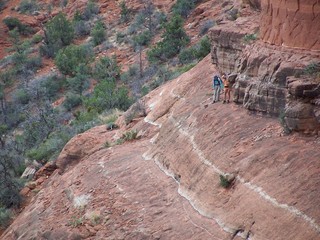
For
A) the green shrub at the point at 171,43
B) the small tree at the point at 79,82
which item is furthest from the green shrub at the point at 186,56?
the small tree at the point at 79,82

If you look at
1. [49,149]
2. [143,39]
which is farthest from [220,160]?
[143,39]

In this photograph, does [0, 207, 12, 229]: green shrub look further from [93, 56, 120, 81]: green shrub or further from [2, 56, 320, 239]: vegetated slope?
[93, 56, 120, 81]: green shrub

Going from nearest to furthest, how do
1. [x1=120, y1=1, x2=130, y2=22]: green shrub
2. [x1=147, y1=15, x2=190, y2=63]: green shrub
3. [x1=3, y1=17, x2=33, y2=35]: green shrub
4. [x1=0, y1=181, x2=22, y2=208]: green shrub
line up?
[x1=0, y1=181, x2=22, y2=208]: green shrub, [x1=147, y1=15, x2=190, y2=63]: green shrub, [x1=120, y1=1, x2=130, y2=22]: green shrub, [x1=3, y1=17, x2=33, y2=35]: green shrub

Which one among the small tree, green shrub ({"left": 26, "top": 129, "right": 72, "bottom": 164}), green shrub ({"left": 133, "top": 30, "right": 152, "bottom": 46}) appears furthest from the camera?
green shrub ({"left": 133, "top": 30, "right": 152, "bottom": 46})

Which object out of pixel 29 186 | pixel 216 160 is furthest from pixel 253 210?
pixel 29 186

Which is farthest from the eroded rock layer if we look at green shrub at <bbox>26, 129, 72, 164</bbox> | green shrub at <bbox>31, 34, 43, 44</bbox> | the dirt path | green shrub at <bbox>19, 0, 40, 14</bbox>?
green shrub at <bbox>19, 0, 40, 14</bbox>

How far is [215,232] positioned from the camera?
35.2ft

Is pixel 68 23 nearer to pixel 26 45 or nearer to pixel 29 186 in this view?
pixel 26 45

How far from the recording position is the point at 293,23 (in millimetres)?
12633

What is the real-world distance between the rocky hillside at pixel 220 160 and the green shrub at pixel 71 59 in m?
19.1

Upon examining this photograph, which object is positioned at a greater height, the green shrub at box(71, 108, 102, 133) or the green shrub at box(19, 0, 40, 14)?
the green shrub at box(71, 108, 102, 133)

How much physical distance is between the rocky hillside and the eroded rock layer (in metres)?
0.02

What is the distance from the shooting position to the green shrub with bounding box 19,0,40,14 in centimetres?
4850

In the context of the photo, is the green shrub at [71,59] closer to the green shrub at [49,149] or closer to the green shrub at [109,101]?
the green shrub at [109,101]
